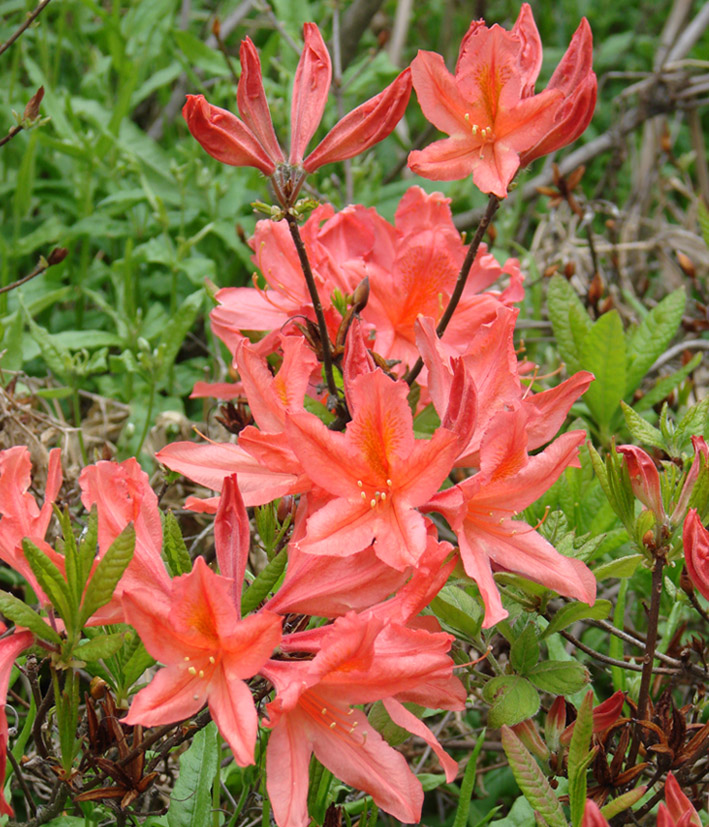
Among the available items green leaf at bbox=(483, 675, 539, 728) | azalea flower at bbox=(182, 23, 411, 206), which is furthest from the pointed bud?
green leaf at bbox=(483, 675, 539, 728)

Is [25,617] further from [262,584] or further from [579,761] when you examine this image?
[579,761]

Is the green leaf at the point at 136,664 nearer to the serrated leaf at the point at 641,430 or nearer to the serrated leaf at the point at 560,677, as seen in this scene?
the serrated leaf at the point at 560,677

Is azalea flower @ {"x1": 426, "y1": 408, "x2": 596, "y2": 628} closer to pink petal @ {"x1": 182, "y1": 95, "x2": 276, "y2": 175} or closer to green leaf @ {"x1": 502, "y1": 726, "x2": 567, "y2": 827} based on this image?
green leaf @ {"x1": 502, "y1": 726, "x2": 567, "y2": 827}

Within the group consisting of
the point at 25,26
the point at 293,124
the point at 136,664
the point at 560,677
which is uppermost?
the point at 25,26

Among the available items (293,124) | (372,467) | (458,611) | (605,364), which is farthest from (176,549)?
(605,364)

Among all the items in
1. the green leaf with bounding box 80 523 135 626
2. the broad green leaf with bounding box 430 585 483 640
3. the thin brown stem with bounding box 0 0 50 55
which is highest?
the thin brown stem with bounding box 0 0 50 55

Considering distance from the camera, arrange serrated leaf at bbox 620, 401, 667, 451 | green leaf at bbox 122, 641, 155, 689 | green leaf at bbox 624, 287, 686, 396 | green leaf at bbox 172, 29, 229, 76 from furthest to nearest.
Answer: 1. green leaf at bbox 172, 29, 229, 76
2. green leaf at bbox 624, 287, 686, 396
3. serrated leaf at bbox 620, 401, 667, 451
4. green leaf at bbox 122, 641, 155, 689
